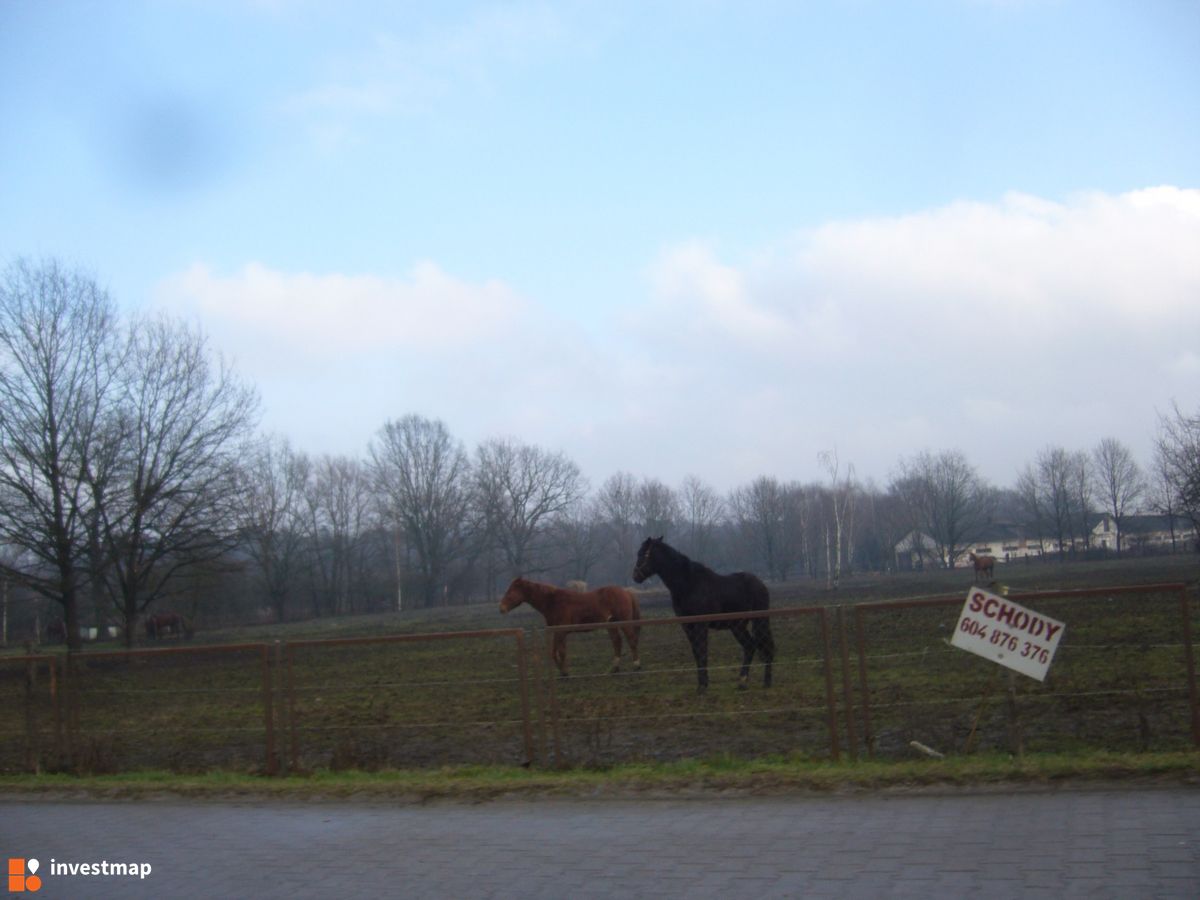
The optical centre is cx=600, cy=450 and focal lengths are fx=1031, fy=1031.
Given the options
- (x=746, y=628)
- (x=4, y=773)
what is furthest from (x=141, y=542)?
(x=746, y=628)

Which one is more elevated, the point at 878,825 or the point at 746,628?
the point at 746,628

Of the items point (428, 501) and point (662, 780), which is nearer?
point (662, 780)

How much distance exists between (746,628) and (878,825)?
569cm

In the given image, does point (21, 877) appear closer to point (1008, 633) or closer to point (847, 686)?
point (847, 686)

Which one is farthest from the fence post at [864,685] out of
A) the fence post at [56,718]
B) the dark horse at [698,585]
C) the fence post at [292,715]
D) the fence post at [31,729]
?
the fence post at [31,729]

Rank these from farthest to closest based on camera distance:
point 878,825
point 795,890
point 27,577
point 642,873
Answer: point 27,577 < point 878,825 < point 642,873 < point 795,890

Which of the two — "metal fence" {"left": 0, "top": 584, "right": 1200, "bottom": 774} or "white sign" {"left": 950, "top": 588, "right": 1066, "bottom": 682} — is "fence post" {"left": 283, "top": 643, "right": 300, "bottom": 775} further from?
"white sign" {"left": 950, "top": 588, "right": 1066, "bottom": 682}

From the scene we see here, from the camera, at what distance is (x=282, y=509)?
232 feet

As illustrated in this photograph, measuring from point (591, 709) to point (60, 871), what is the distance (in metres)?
5.35

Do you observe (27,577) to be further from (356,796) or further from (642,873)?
(642,873)

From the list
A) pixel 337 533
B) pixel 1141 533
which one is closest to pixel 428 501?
pixel 337 533

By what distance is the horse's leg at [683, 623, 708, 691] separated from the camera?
39.4ft

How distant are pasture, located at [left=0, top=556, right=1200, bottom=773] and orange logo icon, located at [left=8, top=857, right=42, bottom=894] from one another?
3.45m

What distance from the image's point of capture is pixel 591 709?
36.4 feet
